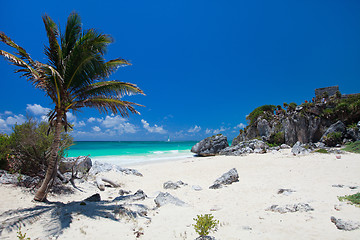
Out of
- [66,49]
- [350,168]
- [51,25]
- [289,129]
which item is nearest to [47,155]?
[66,49]

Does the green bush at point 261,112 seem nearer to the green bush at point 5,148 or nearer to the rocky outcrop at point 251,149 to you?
the rocky outcrop at point 251,149

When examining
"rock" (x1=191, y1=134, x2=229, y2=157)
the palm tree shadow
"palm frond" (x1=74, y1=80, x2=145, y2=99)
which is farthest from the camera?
"rock" (x1=191, y1=134, x2=229, y2=157)

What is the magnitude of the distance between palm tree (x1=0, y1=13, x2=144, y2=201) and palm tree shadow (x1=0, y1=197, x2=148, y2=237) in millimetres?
1125

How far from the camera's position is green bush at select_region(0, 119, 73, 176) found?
7.60 meters

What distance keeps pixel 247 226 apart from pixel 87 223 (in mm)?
4113

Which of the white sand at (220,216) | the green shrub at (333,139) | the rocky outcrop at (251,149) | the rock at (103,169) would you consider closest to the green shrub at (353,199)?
the white sand at (220,216)

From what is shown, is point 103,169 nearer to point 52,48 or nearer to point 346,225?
point 52,48

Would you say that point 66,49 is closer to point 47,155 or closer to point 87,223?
point 47,155

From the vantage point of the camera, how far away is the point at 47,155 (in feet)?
26.0

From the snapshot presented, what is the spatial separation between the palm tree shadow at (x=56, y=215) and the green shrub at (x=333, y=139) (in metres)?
22.2

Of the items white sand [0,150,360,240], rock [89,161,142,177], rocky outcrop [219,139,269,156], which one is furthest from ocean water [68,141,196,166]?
rocky outcrop [219,139,269,156]

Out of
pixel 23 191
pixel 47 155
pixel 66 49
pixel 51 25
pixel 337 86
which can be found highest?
pixel 337 86

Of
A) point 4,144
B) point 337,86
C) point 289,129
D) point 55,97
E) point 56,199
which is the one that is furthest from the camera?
point 337,86

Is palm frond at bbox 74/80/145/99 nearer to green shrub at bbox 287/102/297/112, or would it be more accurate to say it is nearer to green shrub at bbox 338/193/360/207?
green shrub at bbox 338/193/360/207
